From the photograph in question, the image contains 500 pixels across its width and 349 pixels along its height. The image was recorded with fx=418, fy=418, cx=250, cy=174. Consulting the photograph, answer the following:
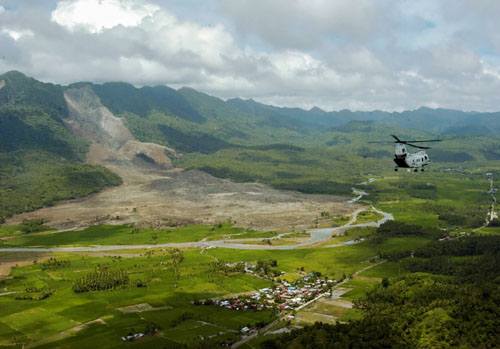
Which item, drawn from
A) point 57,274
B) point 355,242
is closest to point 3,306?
point 57,274

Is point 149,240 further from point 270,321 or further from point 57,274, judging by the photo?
point 270,321

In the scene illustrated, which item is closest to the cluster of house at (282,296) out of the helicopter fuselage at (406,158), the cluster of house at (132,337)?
the cluster of house at (132,337)

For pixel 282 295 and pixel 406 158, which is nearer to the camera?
pixel 406 158

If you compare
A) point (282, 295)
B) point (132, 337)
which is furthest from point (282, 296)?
point (132, 337)

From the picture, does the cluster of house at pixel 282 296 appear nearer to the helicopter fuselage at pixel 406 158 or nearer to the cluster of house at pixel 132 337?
the cluster of house at pixel 132 337

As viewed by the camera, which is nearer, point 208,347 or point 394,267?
point 208,347

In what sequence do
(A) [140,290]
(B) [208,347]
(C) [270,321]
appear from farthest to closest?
(A) [140,290] < (C) [270,321] < (B) [208,347]

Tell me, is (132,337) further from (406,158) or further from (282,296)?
(406,158)

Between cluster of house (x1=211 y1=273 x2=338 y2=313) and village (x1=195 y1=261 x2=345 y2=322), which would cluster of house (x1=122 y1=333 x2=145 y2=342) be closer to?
village (x1=195 y1=261 x2=345 y2=322)
